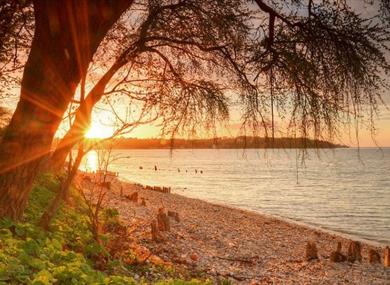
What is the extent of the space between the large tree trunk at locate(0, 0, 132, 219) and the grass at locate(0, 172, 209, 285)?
2.43 ft

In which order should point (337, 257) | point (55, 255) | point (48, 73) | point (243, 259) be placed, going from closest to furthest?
1. point (55, 255)
2. point (48, 73)
3. point (243, 259)
4. point (337, 257)

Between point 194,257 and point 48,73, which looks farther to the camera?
point 194,257

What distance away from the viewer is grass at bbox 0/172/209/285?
505 cm

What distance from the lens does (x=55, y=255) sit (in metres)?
6.06

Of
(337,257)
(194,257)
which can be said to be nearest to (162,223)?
(194,257)

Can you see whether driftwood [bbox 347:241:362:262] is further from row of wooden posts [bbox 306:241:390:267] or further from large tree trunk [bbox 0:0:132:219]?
large tree trunk [bbox 0:0:132:219]

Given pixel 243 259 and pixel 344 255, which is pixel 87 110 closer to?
pixel 243 259

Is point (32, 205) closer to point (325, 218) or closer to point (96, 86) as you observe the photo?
point (96, 86)

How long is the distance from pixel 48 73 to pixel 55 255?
2571 millimetres

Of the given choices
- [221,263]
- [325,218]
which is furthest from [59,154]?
[325,218]

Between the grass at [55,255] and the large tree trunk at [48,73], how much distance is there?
74 centimetres

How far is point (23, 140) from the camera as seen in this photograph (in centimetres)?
649

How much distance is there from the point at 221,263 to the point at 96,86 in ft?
20.6

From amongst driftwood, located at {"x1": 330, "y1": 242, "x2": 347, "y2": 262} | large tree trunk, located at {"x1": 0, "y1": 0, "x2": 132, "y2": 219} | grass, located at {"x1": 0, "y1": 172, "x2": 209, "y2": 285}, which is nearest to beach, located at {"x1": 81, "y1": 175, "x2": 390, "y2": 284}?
driftwood, located at {"x1": 330, "y1": 242, "x2": 347, "y2": 262}
